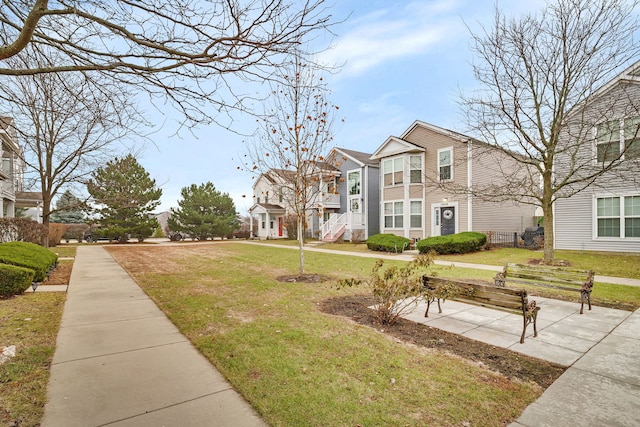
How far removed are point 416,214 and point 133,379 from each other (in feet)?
66.7

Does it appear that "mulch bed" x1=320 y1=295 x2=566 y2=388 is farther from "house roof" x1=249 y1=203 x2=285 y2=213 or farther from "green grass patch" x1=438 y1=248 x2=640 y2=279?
"house roof" x1=249 y1=203 x2=285 y2=213

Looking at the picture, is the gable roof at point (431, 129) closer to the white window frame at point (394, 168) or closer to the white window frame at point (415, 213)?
the white window frame at point (394, 168)

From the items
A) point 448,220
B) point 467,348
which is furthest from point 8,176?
point 448,220

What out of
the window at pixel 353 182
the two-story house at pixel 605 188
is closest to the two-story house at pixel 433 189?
the window at pixel 353 182

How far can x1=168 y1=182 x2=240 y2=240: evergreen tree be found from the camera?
34062 mm

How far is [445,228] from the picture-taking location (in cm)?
2058

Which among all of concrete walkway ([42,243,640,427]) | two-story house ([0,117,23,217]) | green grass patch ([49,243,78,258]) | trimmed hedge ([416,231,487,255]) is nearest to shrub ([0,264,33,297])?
concrete walkway ([42,243,640,427])

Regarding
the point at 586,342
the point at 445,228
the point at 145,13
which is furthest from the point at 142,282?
the point at 445,228

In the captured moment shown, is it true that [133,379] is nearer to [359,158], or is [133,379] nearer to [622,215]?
[622,215]

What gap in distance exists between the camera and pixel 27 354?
4.21 metres

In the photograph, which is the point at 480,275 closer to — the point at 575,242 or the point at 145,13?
the point at 575,242

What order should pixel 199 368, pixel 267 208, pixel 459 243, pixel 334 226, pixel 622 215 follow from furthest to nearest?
1. pixel 267 208
2. pixel 334 226
3. pixel 459 243
4. pixel 622 215
5. pixel 199 368

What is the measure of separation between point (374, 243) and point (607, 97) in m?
12.7

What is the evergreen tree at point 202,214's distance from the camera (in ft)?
112
